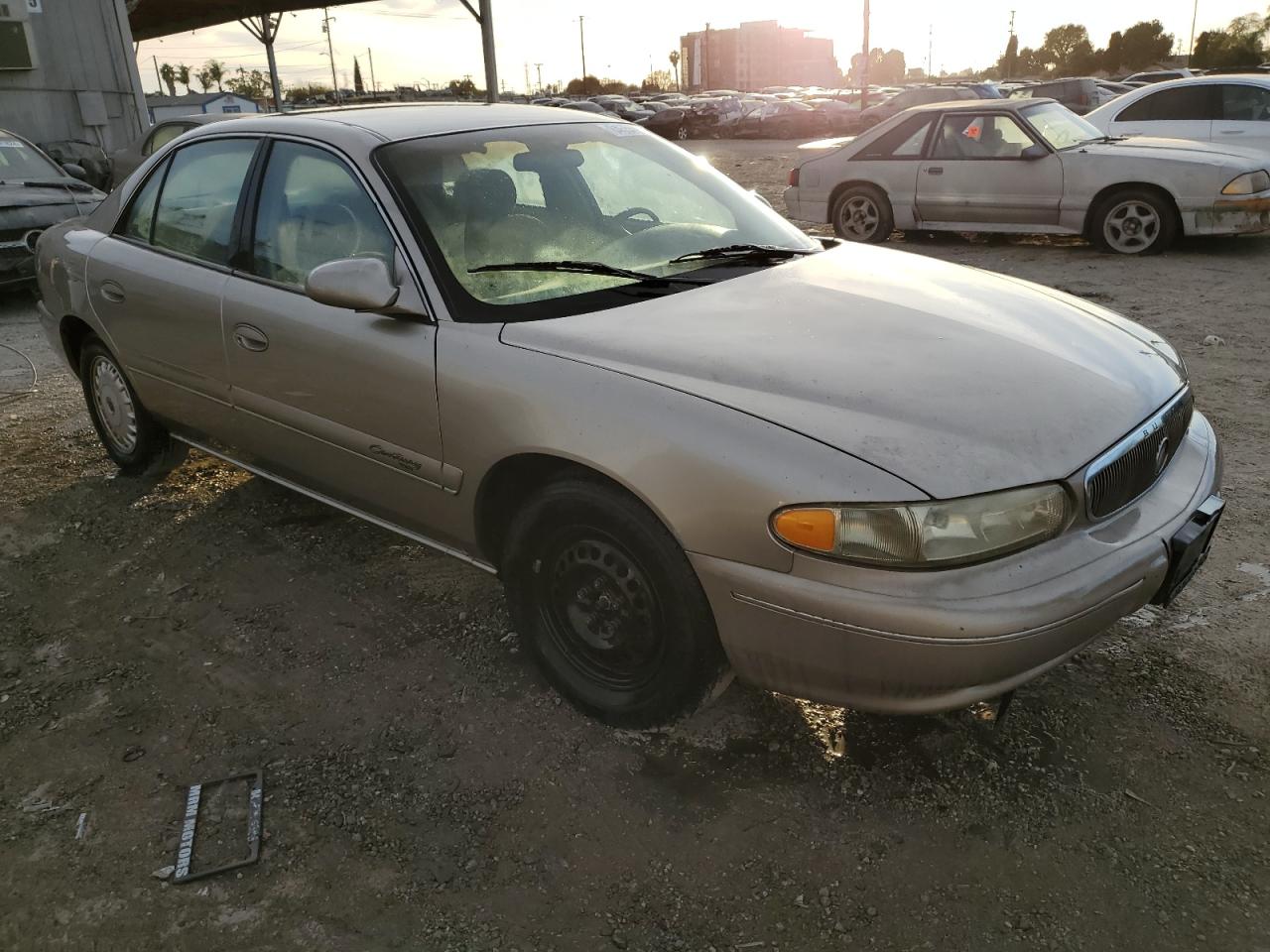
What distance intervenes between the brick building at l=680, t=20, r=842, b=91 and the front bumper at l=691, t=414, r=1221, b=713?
137 metres

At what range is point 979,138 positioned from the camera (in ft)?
30.3

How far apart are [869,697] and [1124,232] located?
807 centimetres

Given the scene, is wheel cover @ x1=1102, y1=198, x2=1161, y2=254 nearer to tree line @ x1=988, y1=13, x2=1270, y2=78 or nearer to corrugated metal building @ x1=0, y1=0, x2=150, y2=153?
corrugated metal building @ x1=0, y1=0, x2=150, y2=153

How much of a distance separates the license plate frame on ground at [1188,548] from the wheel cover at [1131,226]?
7.11 m

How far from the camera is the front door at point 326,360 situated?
112 inches

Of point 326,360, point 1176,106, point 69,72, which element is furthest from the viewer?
point 69,72

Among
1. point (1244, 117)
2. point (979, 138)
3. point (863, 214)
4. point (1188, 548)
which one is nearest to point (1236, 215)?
point (979, 138)

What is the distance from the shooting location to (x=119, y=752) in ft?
8.82

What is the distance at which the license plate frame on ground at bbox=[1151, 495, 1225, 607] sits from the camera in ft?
7.79

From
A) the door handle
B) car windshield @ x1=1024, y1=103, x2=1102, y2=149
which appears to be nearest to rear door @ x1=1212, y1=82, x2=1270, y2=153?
car windshield @ x1=1024, y1=103, x2=1102, y2=149

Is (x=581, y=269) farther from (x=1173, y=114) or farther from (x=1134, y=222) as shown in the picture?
(x=1173, y=114)

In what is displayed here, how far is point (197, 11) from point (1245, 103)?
23.6 metres

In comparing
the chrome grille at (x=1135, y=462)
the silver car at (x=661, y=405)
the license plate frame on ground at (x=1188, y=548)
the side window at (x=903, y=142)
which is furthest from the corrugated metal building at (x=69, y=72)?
the license plate frame on ground at (x=1188, y=548)

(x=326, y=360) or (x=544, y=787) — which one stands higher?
(x=326, y=360)
